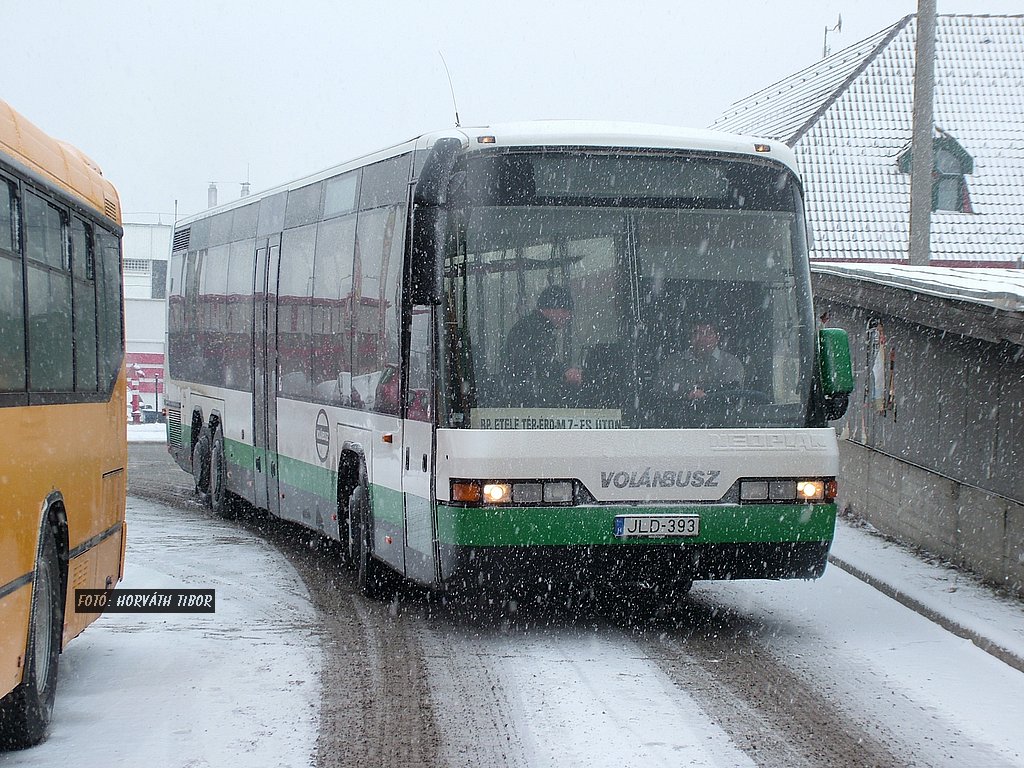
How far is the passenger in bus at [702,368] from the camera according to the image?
9.66 meters

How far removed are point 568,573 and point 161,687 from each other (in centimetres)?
253

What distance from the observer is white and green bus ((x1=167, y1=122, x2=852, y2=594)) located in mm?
9383

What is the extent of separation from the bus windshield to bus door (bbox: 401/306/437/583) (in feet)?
0.74

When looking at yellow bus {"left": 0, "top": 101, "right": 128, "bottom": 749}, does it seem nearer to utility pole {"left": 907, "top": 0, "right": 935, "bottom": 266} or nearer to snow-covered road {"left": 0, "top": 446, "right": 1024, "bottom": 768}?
snow-covered road {"left": 0, "top": 446, "right": 1024, "bottom": 768}

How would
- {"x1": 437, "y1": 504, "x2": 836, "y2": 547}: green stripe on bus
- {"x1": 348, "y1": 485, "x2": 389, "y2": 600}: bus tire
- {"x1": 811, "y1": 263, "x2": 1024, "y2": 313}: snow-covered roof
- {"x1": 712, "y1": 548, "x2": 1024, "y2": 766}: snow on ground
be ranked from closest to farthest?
{"x1": 712, "y1": 548, "x2": 1024, "y2": 766}: snow on ground < {"x1": 437, "y1": 504, "x2": 836, "y2": 547}: green stripe on bus < {"x1": 811, "y1": 263, "x2": 1024, "y2": 313}: snow-covered roof < {"x1": 348, "y1": 485, "x2": 389, "y2": 600}: bus tire

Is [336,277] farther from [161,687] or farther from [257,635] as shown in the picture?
[161,687]

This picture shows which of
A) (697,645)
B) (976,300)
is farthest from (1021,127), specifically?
(697,645)

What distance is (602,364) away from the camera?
9547 millimetres

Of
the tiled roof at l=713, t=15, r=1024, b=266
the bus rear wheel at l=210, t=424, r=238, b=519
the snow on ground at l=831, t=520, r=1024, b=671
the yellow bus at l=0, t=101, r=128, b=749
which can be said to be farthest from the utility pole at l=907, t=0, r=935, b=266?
the tiled roof at l=713, t=15, r=1024, b=266

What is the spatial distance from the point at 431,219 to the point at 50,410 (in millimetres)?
3082

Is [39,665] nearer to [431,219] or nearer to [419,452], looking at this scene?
[419,452]

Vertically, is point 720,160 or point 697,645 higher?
point 720,160

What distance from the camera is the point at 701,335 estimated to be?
9.73 meters

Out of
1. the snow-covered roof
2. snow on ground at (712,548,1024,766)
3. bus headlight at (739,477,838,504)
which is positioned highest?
the snow-covered roof
